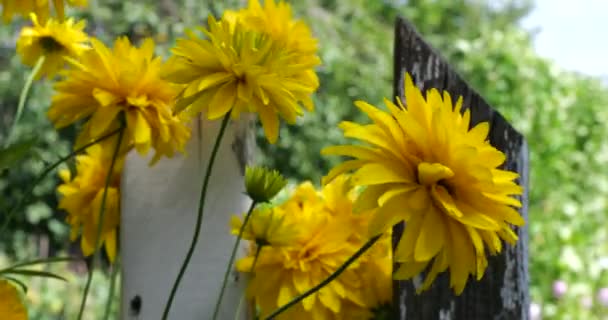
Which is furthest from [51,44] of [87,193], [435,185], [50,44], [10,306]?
[435,185]

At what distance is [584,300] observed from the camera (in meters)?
3.29

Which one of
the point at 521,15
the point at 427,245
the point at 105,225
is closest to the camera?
the point at 427,245

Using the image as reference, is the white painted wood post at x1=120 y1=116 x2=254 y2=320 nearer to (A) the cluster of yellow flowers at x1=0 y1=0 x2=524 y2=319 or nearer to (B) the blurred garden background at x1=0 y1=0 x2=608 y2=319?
(A) the cluster of yellow flowers at x1=0 y1=0 x2=524 y2=319

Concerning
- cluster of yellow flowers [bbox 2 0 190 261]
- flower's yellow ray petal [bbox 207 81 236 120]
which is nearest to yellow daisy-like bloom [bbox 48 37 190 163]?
cluster of yellow flowers [bbox 2 0 190 261]

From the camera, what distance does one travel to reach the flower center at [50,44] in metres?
0.87

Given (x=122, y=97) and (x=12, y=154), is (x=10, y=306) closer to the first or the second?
(x=12, y=154)

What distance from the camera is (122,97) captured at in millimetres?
740

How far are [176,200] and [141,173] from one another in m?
0.05

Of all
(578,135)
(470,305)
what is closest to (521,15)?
(578,135)

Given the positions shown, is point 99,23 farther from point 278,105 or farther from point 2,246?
point 278,105

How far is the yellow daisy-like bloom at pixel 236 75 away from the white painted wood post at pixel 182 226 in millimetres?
207

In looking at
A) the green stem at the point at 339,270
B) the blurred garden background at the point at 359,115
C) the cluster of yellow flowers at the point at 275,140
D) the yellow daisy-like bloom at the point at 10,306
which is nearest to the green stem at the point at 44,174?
the cluster of yellow flowers at the point at 275,140

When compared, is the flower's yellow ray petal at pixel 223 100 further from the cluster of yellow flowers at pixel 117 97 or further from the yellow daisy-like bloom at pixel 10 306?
the yellow daisy-like bloom at pixel 10 306

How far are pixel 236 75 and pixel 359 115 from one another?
12.4 ft
